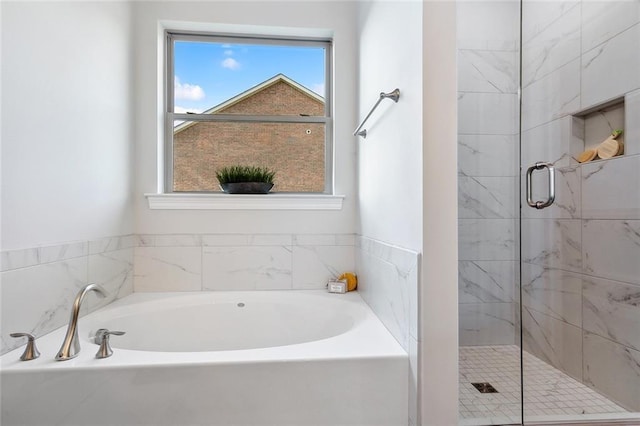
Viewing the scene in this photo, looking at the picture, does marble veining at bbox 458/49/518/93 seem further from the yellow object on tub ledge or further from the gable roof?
the yellow object on tub ledge

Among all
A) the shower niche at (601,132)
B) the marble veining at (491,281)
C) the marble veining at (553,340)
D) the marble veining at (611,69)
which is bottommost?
the marble veining at (553,340)

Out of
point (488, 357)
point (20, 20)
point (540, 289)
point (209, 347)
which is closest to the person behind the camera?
point (20, 20)

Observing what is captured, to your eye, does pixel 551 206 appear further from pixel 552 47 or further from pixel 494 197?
pixel 552 47

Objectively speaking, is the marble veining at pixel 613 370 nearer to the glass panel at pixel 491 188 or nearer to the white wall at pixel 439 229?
the glass panel at pixel 491 188

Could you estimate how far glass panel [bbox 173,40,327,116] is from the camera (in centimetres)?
229

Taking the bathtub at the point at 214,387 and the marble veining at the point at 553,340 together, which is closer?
the bathtub at the point at 214,387

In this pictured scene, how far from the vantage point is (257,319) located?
6.44 feet

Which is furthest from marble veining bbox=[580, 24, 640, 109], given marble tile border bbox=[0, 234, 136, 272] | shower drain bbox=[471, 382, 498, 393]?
marble tile border bbox=[0, 234, 136, 272]

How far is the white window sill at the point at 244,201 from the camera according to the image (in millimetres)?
2078

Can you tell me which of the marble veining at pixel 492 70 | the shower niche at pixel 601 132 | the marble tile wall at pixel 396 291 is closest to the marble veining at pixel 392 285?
the marble tile wall at pixel 396 291

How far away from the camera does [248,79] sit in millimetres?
2324

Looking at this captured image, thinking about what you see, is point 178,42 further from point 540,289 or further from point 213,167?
point 540,289

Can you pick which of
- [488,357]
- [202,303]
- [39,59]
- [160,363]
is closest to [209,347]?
[202,303]

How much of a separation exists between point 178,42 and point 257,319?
191 cm
